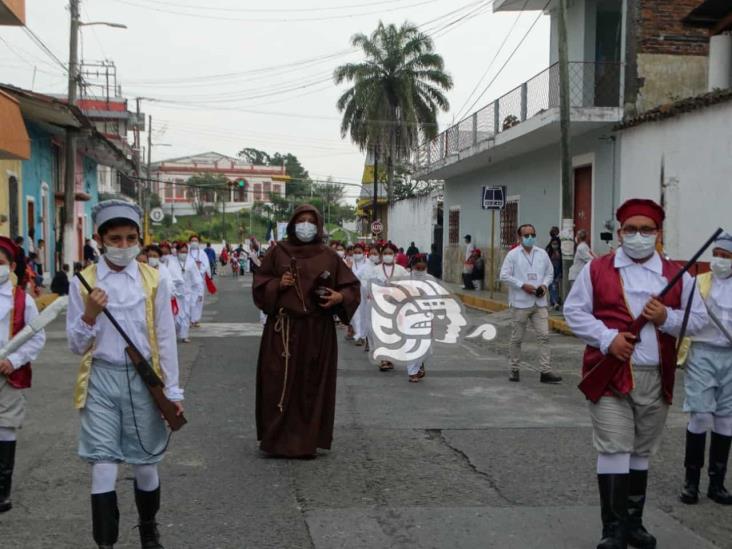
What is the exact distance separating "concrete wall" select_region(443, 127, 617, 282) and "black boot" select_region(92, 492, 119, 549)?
54.2 ft

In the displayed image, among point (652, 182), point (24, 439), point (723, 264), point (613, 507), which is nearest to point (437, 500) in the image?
point (613, 507)

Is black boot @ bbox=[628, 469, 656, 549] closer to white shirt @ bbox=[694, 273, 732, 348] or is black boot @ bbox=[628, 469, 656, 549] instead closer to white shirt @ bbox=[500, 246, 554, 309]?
white shirt @ bbox=[694, 273, 732, 348]

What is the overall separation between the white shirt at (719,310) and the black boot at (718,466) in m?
0.60

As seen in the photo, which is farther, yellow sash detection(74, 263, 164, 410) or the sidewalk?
the sidewalk

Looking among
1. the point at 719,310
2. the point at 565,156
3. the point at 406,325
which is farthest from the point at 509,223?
the point at 719,310

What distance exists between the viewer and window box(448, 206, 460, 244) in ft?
109

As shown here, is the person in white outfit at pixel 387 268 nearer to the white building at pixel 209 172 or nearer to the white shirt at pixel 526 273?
the white shirt at pixel 526 273

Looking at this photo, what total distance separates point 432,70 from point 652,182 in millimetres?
27286

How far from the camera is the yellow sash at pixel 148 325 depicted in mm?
4324

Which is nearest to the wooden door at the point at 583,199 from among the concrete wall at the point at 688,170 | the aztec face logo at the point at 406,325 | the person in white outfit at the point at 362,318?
the concrete wall at the point at 688,170

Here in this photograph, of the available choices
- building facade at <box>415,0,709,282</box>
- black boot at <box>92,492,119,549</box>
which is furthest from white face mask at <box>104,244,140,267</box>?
building facade at <box>415,0,709,282</box>

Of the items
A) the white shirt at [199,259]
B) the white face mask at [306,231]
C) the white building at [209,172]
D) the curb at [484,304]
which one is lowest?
the curb at [484,304]

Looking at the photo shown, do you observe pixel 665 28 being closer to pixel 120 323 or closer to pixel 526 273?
pixel 526 273

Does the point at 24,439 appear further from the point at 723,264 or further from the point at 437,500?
the point at 723,264
